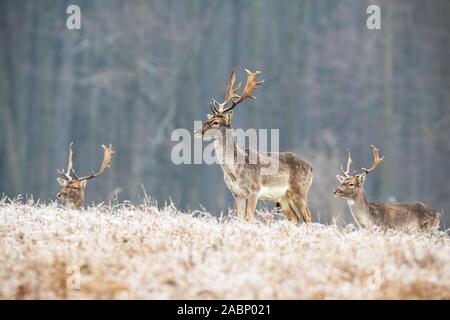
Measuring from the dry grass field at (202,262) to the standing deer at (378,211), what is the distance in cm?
193

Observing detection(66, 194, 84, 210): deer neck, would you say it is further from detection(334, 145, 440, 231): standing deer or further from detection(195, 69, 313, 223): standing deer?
detection(334, 145, 440, 231): standing deer

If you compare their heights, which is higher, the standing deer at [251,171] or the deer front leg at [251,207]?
the standing deer at [251,171]

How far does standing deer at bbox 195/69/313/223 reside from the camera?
404 inches

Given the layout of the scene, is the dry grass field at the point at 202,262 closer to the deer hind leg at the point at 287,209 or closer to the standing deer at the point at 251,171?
the standing deer at the point at 251,171

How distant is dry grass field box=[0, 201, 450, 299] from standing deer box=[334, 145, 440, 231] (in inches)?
76.1

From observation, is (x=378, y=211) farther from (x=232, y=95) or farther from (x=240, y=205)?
(x=232, y=95)

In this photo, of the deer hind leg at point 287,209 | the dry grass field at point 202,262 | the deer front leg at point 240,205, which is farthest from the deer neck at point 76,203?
the deer hind leg at point 287,209

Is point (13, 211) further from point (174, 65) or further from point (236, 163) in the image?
point (174, 65)

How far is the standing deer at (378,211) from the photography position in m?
10.9

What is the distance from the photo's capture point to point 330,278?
24.2 ft

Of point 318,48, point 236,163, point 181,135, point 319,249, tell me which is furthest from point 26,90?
point 319,249

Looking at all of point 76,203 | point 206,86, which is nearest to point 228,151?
point 76,203

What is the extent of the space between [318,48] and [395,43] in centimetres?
290

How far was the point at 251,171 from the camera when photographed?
10312 millimetres
